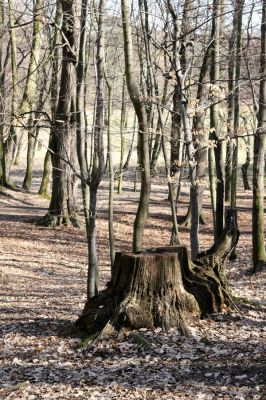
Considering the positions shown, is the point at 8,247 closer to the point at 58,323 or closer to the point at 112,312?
the point at 58,323

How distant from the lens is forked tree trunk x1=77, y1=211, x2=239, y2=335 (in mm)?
6652

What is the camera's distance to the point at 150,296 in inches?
264

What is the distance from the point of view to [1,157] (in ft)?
79.9

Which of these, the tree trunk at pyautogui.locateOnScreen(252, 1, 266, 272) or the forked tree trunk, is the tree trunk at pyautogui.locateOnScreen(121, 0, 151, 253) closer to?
the forked tree trunk

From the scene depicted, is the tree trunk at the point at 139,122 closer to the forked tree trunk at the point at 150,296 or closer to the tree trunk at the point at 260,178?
the forked tree trunk at the point at 150,296

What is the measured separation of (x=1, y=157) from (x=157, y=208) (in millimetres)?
7519

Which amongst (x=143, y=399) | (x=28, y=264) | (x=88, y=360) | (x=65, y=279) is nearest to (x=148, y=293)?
(x=88, y=360)

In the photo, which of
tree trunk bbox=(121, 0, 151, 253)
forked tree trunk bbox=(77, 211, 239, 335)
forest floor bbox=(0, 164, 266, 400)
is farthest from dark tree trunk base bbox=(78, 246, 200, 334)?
tree trunk bbox=(121, 0, 151, 253)

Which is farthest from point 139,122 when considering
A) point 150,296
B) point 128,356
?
point 128,356

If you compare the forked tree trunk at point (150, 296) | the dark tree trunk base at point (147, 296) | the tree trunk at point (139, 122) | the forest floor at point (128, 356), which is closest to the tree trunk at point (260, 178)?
the forest floor at point (128, 356)

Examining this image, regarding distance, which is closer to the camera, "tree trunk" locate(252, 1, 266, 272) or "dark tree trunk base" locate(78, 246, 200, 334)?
"dark tree trunk base" locate(78, 246, 200, 334)

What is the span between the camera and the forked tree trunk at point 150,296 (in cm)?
665

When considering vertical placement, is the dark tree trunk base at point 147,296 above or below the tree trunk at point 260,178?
below

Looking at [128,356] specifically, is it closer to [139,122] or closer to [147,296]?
[147,296]
